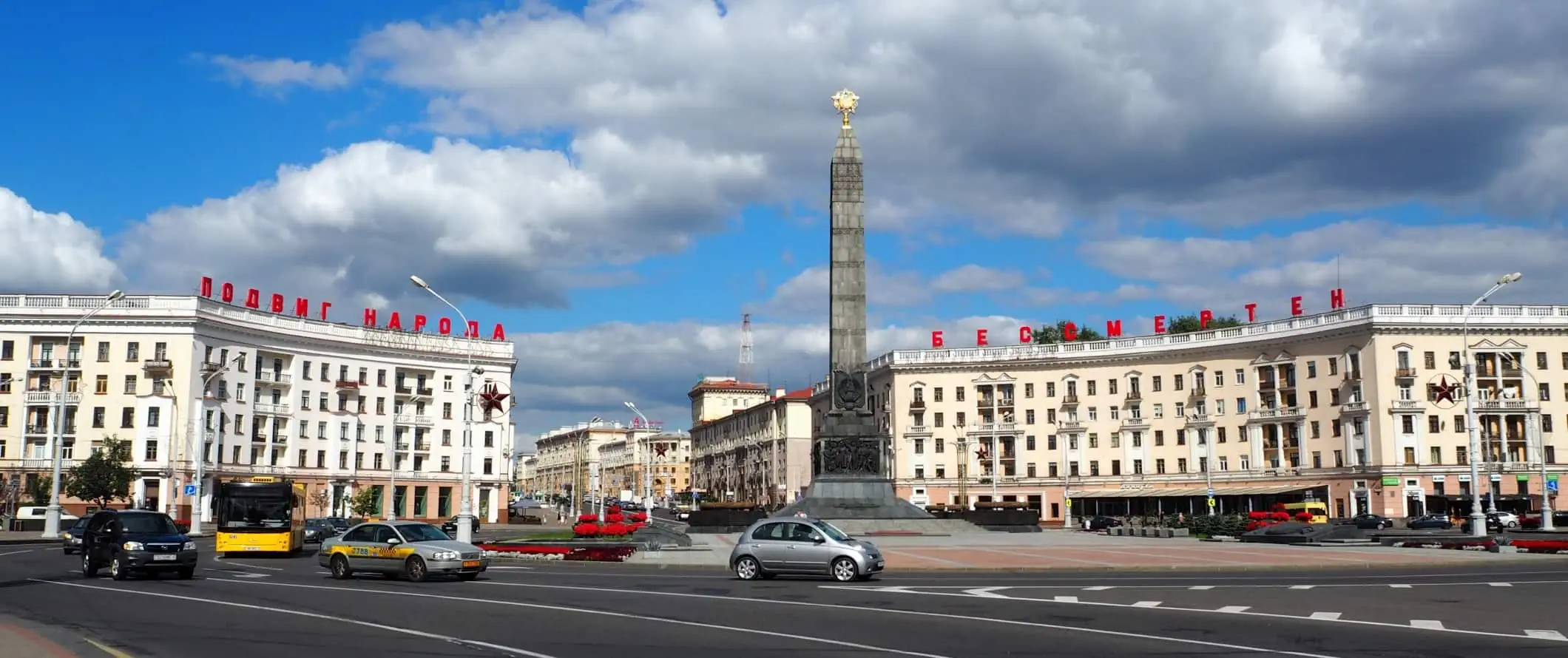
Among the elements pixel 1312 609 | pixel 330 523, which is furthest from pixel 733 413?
pixel 1312 609

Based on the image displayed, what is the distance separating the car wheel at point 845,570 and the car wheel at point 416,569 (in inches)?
334

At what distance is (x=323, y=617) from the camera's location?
18703mm

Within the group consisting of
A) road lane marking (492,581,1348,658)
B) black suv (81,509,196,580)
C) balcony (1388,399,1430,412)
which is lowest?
road lane marking (492,581,1348,658)

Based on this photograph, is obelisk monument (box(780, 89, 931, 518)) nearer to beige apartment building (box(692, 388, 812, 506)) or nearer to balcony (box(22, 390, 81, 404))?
balcony (box(22, 390, 81, 404))

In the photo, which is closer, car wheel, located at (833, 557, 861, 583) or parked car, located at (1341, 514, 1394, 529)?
car wheel, located at (833, 557, 861, 583)

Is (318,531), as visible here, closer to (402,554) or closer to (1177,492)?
(402,554)

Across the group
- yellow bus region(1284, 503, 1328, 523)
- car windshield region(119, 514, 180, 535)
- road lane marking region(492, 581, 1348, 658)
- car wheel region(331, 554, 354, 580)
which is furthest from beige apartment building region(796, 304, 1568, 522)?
car windshield region(119, 514, 180, 535)

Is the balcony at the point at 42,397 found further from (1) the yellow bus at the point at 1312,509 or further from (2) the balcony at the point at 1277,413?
(2) the balcony at the point at 1277,413

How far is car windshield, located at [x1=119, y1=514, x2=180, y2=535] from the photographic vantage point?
28109 millimetres

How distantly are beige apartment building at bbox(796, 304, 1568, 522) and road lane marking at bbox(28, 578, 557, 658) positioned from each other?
70.0 meters

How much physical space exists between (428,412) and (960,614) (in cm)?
9321

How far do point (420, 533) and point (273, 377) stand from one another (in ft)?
249

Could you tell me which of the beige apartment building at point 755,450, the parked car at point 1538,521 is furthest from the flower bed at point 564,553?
the beige apartment building at point 755,450

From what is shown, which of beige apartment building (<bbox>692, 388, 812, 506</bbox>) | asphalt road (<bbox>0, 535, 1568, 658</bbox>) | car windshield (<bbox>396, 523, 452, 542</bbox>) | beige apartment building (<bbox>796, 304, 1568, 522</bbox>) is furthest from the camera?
beige apartment building (<bbox>692, 388, 812, 506</bbox>)
